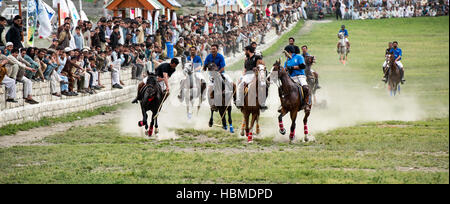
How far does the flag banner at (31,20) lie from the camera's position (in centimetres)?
2619

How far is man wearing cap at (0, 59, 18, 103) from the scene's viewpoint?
2269cm

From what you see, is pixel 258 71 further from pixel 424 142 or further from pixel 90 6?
pixel 90 6

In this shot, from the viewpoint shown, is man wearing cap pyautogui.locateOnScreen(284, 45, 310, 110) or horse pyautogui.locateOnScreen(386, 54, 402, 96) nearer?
man wearing cap pyautogui.locateOnScreen(284, 45, 310, 110)

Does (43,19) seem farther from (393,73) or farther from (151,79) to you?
(393,73)

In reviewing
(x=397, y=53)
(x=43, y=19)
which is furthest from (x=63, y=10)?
(x=397, y=53)

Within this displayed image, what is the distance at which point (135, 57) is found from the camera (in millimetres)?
33438

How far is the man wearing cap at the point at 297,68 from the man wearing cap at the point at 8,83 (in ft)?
28.2

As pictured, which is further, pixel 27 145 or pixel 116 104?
pixel 116 104

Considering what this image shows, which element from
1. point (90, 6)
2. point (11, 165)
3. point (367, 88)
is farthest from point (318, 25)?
point (11, 165)

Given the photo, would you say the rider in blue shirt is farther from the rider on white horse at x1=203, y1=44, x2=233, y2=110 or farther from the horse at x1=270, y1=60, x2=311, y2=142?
the horse at x1=270, y1=60, x2=311, y2=142

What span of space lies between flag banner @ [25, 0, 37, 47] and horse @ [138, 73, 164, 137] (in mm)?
6267

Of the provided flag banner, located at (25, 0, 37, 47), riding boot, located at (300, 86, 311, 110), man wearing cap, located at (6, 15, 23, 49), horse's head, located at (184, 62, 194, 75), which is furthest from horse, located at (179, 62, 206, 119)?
flag banner, located at (25, 0, 37, 47)

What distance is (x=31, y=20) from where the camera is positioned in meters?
26.5

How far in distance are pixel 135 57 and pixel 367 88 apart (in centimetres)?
1380
